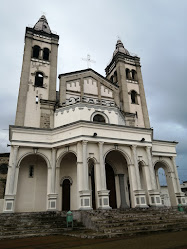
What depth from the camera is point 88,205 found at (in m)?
13.9

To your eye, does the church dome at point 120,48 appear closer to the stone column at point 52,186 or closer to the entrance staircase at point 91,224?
the stone column at point 52,186

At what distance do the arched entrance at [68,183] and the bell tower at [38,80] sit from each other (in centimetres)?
444

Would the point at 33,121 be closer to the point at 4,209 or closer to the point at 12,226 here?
the point at 4,209

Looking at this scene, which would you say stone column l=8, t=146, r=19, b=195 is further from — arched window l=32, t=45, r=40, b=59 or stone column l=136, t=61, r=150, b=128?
stone column l=136, t=61, r=150, b=128

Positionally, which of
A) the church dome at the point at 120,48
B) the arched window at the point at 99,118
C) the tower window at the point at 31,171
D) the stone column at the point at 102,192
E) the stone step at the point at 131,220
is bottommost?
the stone step at the point at 131,220

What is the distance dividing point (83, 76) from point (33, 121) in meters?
8.96

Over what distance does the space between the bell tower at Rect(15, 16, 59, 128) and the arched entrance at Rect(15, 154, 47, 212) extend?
4.27 meters

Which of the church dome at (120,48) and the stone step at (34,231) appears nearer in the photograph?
the stone step at (34,231)

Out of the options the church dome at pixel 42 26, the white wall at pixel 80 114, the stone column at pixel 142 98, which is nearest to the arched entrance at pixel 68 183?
the white wall at pixel 80 114

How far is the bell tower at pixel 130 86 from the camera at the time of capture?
26309 millimetres

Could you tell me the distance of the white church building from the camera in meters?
15.8

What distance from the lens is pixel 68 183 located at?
60.0ft

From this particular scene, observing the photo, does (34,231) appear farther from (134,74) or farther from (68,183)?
(134,74)

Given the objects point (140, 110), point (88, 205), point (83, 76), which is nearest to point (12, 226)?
point (88, 205)
